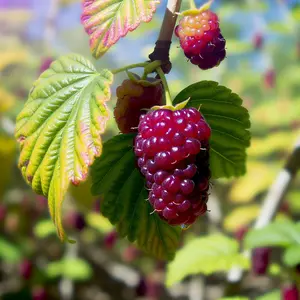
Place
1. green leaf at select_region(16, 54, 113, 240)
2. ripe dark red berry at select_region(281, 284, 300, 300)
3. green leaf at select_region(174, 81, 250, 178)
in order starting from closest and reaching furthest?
green leaf at select_region(16, 54, 113, 240)
green leaf at select_region(174, 81, 250, 178)
ripe dark red berry at select_region(281, 284, 300, 300)

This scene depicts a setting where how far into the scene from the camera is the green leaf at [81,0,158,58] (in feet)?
1.57

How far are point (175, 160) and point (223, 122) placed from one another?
148 millimetres

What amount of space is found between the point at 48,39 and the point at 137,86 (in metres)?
2.39

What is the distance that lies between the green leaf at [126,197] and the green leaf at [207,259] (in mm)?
437

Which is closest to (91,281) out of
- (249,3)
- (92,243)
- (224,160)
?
(92,243)

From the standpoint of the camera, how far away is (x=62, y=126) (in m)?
0.50

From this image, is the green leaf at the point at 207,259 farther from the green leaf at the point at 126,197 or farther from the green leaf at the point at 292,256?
the green leaf at the point at 126,197

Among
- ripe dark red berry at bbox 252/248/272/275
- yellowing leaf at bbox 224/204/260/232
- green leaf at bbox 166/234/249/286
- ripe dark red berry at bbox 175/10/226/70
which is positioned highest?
ripe dark red berry at bbox 175/10/226/70

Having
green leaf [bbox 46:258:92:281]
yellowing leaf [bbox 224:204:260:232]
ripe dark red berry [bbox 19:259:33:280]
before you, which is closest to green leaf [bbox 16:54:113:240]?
green leaf [bbox 46:258:92:281]

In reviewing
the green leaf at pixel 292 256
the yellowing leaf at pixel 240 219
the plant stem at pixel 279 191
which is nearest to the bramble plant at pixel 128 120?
the green leaf at pixel 292 256

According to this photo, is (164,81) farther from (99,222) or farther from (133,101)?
(99,222)

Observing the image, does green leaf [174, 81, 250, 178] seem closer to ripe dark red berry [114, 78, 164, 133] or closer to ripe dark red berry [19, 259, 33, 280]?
ripe dark red berry [114, 78, 164, 133]

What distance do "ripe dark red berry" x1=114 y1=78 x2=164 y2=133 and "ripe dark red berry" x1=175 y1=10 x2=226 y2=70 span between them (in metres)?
0.06

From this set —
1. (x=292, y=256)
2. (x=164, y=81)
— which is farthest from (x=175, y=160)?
(x=292, y=256)
